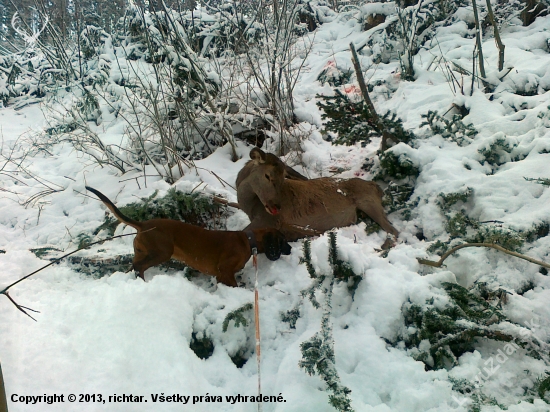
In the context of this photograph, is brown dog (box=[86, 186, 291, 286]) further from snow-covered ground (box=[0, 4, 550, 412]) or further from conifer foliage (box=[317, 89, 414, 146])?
conifer foliage (box=[317, 89, 414, 146])

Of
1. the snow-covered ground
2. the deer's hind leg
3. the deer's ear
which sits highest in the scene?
the deer's ear

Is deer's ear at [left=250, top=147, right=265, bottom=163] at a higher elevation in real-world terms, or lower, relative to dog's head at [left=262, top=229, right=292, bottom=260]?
higher

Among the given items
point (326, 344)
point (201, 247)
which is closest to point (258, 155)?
point (201, 247)

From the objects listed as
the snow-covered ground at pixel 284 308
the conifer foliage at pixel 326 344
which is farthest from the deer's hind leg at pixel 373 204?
the conifer foliage at pixel 326 344

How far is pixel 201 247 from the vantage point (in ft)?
10.3

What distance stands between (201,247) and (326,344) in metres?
1.37

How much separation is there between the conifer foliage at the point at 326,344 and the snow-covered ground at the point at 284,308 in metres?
0.09

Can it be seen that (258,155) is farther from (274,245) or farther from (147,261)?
(147,261)

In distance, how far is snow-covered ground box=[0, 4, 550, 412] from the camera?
6.70 ft

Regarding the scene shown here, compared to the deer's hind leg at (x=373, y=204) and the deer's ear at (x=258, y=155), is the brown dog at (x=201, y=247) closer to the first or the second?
the deer's ear at (x=258, y=155)

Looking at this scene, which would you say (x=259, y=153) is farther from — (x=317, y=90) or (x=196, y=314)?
(x=317, y=90)

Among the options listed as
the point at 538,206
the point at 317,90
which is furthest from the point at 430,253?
the point at 317,90

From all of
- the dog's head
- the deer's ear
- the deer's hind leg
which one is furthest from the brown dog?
the deer's hind leg

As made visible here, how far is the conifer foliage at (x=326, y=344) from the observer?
76.5 inches
